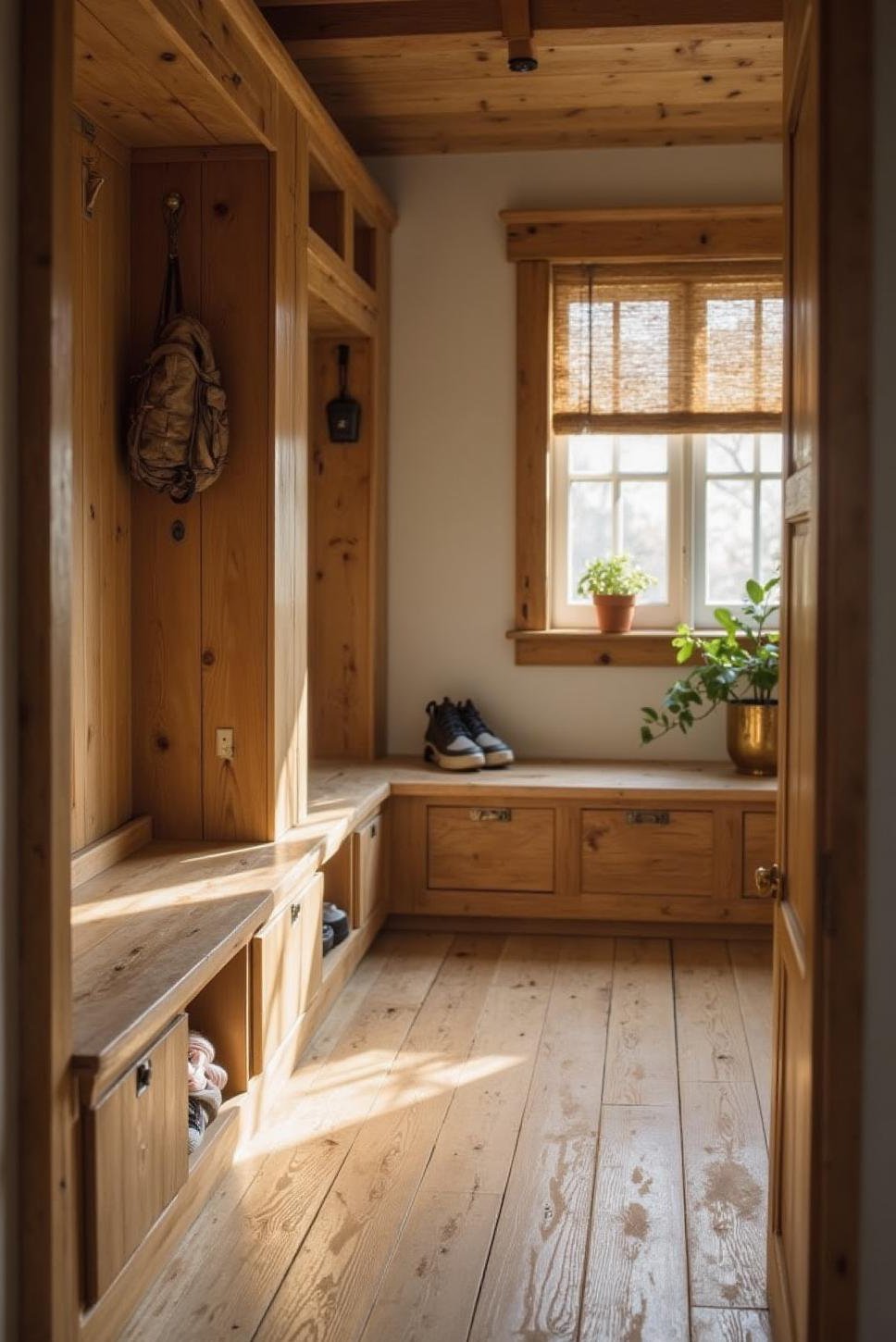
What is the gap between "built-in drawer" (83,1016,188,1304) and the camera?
7.14 ft

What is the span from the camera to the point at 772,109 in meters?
4.89

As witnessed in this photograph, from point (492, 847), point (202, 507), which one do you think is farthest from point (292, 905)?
point (492, 847)

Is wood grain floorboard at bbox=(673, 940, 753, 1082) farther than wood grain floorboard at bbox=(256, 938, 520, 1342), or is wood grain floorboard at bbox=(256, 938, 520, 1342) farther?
wood grain floorboard at bbox=(673, 940, 753, 1082)

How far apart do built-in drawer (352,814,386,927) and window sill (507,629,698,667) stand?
98 cm

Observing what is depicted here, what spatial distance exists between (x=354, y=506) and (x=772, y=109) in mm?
1983

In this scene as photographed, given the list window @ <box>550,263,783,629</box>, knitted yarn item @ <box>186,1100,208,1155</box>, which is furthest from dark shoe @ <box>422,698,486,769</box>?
knitted yarn item @ <box>186,1100,208,1155</box>

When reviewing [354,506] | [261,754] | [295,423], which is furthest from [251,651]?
[354,506]

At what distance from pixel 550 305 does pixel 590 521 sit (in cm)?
81

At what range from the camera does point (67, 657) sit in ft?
6.60

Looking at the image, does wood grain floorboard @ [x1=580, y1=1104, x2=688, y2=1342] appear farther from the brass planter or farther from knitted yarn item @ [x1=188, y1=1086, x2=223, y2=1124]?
the brass planter

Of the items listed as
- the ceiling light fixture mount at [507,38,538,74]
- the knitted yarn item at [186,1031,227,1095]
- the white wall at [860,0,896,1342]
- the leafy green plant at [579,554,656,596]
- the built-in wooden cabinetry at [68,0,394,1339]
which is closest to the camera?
the white wall at [860,0,896,1342]

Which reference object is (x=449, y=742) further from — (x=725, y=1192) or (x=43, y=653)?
(x=43, y=653)

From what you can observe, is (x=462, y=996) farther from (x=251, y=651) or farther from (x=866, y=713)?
(x=866, y=713)

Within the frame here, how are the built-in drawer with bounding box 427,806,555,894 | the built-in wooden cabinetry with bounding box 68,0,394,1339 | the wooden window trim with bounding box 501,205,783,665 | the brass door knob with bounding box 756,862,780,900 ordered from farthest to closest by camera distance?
1. the wooden window trim with bounding box 501,205,783,665
2. the built-in drawer with bounding box 427,806,555,894
3. the built-in wooden cabinetry with bounding box 68,0,394,1339
4. the brass door knob with bounding box 756,862,780,900
